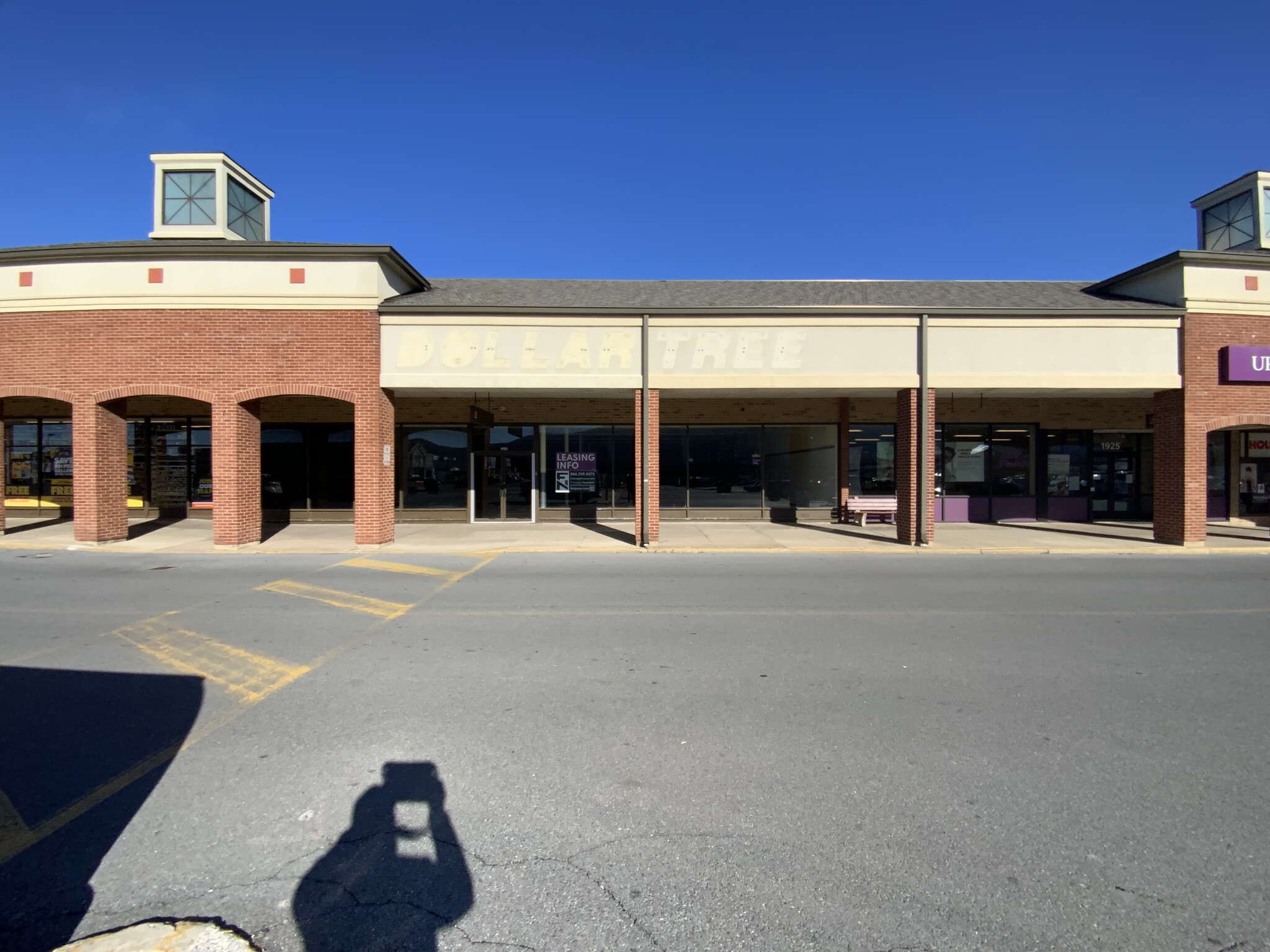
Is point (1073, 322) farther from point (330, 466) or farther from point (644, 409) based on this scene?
point (330, 466)

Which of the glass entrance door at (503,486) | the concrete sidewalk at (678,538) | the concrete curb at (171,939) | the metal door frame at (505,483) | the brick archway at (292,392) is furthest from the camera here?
the glass entrance door at (503,486)

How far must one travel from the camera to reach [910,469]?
14.1 m

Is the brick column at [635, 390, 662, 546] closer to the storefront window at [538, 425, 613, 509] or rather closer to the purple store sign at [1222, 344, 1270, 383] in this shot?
the storefront window at [538, 425, 613, 509]

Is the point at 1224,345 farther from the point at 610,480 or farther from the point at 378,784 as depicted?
the point at 378,784

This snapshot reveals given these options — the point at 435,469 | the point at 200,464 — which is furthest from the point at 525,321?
the point at 200,464

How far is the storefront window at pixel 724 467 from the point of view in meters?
18.8

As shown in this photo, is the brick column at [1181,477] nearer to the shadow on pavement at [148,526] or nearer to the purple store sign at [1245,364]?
the purple store sign at [1245,364]

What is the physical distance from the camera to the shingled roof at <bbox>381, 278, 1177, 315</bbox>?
1408 centimetres

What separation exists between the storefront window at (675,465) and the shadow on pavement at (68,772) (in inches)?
565

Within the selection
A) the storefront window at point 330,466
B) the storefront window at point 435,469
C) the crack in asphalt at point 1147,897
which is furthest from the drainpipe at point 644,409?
the crack in asphalt at point 1147,897

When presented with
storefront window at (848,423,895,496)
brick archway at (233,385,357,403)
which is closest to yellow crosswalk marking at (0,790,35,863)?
brick archway at (233,385,357,403)

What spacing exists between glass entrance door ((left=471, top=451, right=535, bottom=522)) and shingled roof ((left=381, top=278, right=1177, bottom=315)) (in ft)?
15.3

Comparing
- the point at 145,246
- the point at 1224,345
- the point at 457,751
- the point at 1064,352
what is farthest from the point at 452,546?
the point at 1224,345

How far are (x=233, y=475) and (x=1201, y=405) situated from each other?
834 inches
